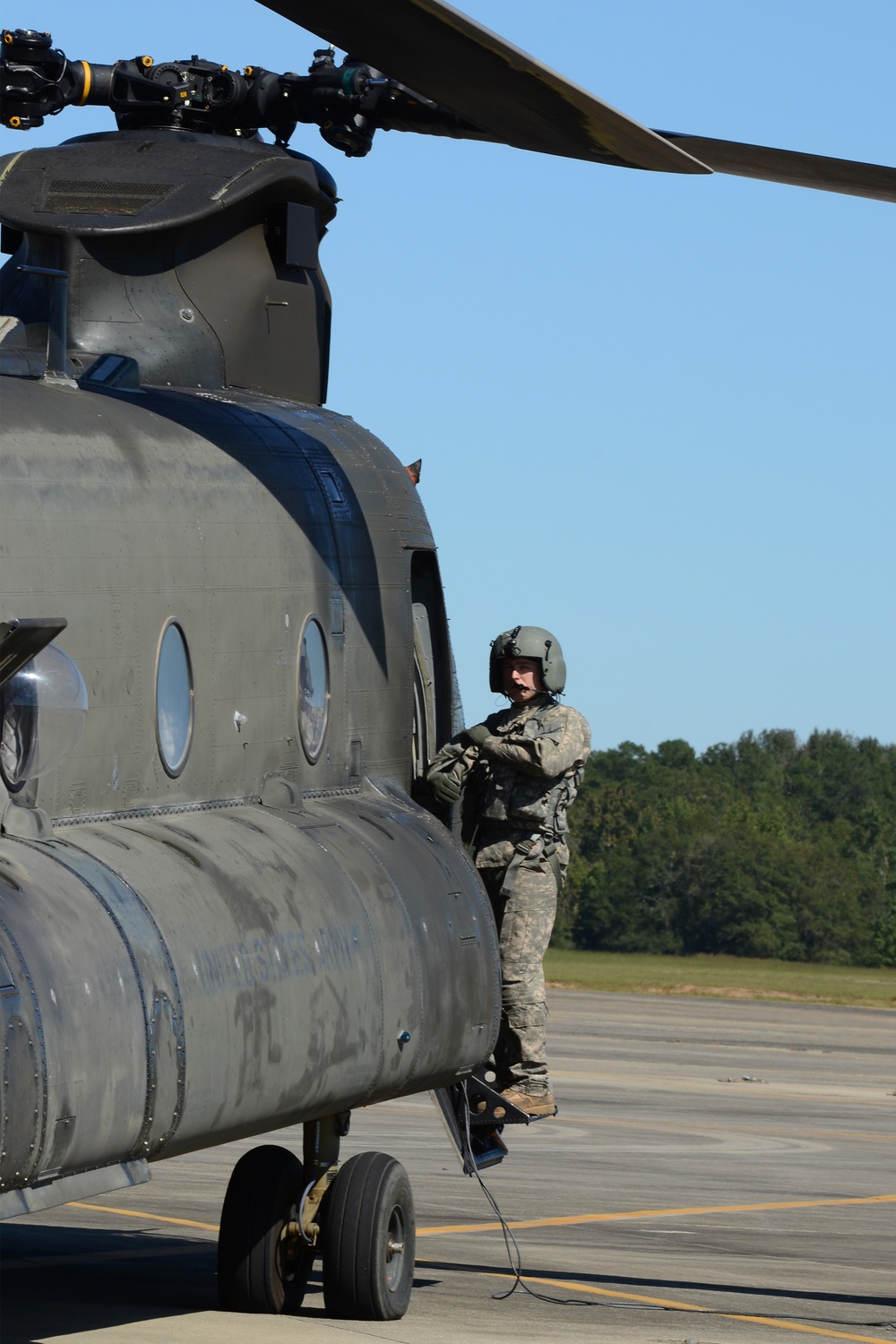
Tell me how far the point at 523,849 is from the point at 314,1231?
2123 mm

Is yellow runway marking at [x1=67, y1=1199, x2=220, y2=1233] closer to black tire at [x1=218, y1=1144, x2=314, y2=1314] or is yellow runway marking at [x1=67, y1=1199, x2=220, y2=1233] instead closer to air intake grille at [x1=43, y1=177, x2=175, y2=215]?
black tire at [x1=218, y1=1144, x2=314, y2=1314]

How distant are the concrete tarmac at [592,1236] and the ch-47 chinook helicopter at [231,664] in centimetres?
71

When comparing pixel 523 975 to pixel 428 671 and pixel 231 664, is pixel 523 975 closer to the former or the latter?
pixel 428 671

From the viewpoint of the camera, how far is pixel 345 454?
1020 centimetres

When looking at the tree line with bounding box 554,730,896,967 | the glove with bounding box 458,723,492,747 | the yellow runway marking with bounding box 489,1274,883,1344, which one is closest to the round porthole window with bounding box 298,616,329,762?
the glove with bounding box 458,723,492,747

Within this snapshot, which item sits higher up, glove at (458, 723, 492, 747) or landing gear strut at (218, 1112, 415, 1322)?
glove at (458, 723, 492, 747)

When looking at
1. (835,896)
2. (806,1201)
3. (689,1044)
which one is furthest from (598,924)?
(806,1201)

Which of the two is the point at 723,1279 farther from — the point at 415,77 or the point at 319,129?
the point at 415,77

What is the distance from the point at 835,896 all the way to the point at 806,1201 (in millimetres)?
69632

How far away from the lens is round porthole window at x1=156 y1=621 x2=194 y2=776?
816cm

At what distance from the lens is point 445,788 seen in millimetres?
10578

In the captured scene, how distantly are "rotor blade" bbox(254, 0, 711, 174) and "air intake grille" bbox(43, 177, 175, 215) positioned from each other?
352cm

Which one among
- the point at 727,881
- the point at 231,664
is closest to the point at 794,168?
the point at 231,664

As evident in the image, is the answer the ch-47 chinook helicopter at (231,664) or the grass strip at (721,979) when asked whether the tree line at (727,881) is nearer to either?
the grass strip at (721,979)
